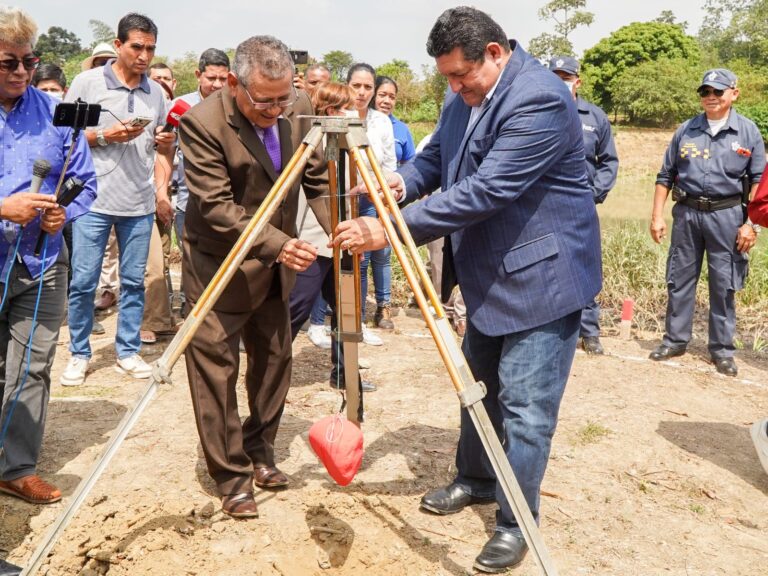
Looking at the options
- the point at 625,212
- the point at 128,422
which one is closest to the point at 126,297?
the point at 128,422

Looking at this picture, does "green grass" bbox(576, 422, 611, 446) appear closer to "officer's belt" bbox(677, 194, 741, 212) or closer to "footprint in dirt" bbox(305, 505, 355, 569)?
"footprint in dirt" bbox(305, 505, 355, 569)

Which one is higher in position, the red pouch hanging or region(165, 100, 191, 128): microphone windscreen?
region(165, 100, 191, 128): microphone windscreen

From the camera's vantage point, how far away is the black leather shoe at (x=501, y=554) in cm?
345

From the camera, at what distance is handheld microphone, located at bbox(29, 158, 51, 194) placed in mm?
3441

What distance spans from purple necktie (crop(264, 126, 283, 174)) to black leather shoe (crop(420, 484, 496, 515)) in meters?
1.85

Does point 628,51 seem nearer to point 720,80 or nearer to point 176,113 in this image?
point 720,80

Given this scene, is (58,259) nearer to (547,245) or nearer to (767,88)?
(547,245)

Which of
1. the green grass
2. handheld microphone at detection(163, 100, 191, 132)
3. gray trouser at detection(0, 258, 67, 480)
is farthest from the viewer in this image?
handheld microphone at detection(163, 100, 191, 132)

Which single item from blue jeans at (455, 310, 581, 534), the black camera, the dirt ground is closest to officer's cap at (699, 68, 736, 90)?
the dirt ground

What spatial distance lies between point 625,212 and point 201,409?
13775 mm

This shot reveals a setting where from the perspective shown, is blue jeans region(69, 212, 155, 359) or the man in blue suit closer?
the man in blue suit

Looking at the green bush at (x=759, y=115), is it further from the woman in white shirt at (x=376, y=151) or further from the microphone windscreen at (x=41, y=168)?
the microphone windscreen at (x=41, y=168)

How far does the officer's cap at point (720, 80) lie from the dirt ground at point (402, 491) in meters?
2.48

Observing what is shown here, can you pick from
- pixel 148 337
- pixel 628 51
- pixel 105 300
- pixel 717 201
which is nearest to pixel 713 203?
pixel 717 201
